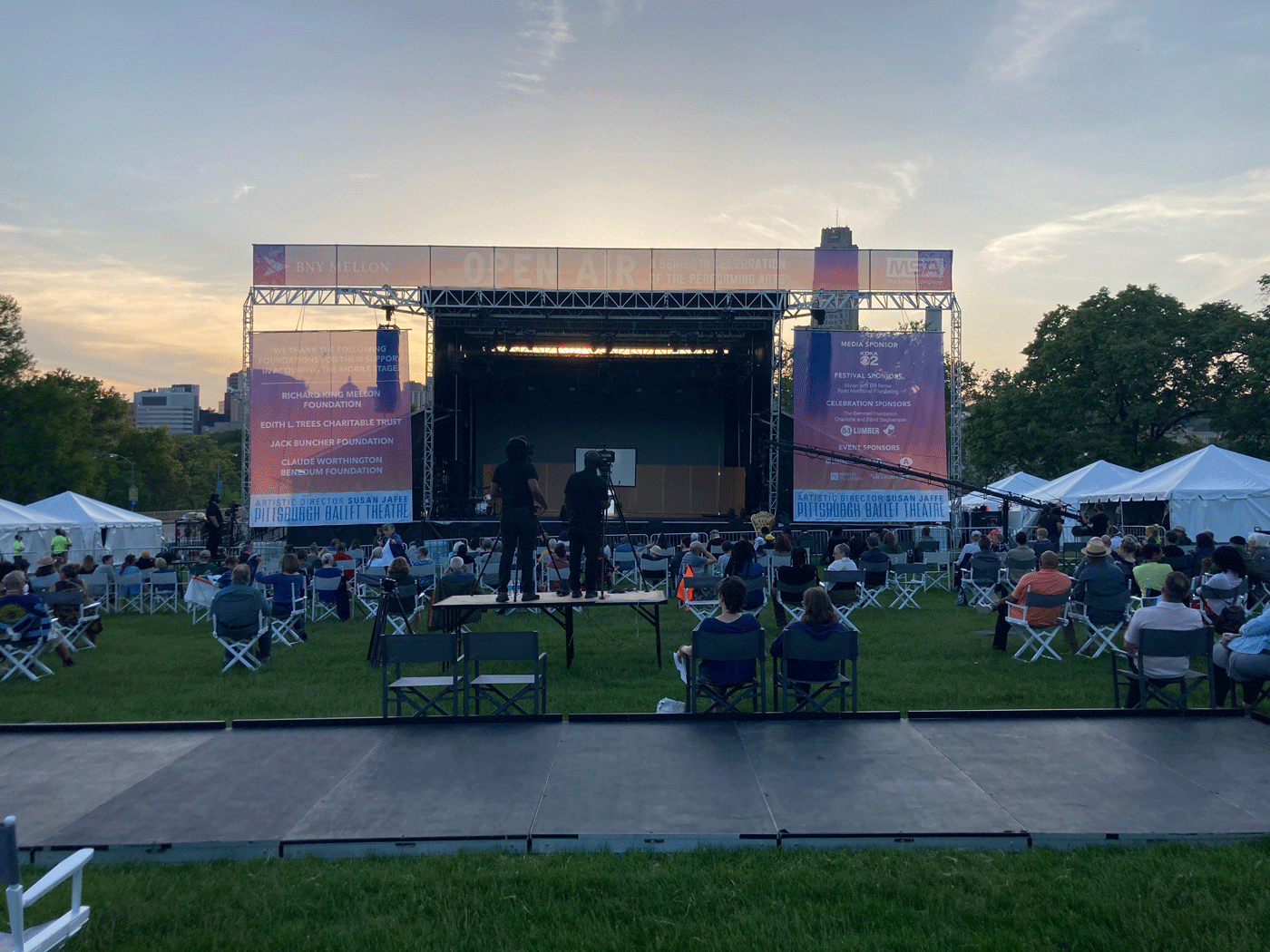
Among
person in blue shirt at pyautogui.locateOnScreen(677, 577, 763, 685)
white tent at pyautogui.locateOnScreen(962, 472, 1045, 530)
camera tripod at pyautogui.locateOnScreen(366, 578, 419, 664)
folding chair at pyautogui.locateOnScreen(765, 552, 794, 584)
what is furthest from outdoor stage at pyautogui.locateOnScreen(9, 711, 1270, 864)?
white tent at pyautogui.locateOnScreen(962, 472, 1045, 530)

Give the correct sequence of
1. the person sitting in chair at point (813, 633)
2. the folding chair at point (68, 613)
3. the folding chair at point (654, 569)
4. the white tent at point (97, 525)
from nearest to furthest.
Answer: the person sitting in chair at point (813, 633) → the folding chair at point (68, 613) → the folding chair at point (654, 569) → the white tent at point (97, 525)

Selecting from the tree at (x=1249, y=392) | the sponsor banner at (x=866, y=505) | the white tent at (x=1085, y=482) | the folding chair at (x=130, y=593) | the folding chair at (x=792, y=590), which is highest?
the tree at (x=1249, y=392)

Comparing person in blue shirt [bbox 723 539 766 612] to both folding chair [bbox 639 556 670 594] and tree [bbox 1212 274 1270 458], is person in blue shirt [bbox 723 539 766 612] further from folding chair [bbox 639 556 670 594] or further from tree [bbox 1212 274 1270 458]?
tree [bbox 1212 274 1270 458]

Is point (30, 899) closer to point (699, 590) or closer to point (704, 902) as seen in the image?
point (704, 902)

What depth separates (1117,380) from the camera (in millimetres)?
28812

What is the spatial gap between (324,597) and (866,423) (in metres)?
12.3

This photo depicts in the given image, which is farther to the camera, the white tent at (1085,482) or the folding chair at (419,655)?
the white tent at (1085,482)

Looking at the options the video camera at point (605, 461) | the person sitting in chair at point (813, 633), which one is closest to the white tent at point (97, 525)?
the video camera at point (605, 461)

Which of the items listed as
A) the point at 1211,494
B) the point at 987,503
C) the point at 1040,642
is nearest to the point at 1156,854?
the point at 1040,642

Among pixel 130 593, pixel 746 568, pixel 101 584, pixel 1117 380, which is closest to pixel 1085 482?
pixel 1117 380

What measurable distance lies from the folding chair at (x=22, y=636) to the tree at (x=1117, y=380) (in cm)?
3020

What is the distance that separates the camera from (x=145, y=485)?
5741cm

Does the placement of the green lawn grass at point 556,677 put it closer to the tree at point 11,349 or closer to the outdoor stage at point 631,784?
the outdoor stage at point 631,784

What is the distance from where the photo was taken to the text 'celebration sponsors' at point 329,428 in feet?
61.0
